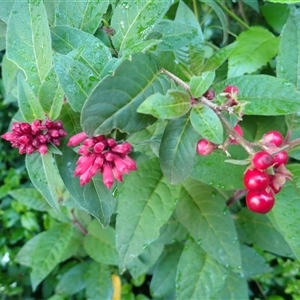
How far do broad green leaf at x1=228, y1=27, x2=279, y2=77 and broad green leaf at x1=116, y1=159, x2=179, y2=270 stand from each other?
0.31 meters

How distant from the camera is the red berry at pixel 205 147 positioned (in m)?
0.59

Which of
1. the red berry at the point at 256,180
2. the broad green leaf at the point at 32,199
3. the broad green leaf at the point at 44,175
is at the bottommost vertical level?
the broad green leaf at the point at 32,199

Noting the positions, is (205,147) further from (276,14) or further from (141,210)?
(276,14)

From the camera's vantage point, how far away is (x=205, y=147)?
1.94ft

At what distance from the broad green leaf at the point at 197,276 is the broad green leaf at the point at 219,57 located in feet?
1.57

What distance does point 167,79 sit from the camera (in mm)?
577

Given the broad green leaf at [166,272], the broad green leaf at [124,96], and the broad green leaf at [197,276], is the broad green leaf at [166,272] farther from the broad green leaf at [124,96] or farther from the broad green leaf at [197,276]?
the broad green leaf at [124,96]

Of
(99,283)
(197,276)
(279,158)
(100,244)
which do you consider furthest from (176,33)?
(99,283)

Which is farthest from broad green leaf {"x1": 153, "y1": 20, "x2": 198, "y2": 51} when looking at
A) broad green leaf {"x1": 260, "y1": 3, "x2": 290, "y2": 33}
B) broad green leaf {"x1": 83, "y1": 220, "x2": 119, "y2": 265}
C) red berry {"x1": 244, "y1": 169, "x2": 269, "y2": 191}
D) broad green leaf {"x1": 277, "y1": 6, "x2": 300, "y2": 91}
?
broad green leaf {"x1": 83, "y1": 220, "x2": 119, "y2": 265}

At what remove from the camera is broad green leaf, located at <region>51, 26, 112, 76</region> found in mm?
573

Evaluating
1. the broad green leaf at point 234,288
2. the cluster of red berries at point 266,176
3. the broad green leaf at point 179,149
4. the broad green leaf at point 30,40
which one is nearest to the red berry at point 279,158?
the cluster of red berries at point 266,176

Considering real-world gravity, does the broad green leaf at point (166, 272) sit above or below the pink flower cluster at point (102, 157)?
below

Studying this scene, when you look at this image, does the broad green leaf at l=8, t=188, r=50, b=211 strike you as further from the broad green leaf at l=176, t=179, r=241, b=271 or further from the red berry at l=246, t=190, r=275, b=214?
the red berry at l=246, t=190, r=275, b=214

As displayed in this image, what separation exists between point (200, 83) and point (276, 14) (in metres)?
0.73
